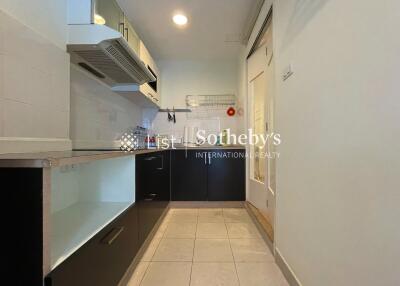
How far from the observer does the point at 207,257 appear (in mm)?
1885

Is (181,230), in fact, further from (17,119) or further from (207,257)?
(17,119)

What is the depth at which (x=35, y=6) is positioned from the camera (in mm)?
1356

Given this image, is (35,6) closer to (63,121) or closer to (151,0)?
(63,121)

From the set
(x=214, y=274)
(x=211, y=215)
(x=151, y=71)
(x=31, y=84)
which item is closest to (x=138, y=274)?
(x=214, y=274)

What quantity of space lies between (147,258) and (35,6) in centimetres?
189

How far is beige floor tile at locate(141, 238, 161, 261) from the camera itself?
189 cm

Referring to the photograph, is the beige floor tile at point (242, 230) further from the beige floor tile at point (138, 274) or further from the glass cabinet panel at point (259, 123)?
the beige floor tile at point (138, 274)

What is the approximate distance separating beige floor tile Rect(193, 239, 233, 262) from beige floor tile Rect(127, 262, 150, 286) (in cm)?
39

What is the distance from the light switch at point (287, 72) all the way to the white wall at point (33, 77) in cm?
152

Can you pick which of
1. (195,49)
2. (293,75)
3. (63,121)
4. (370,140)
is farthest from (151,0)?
(370,140)

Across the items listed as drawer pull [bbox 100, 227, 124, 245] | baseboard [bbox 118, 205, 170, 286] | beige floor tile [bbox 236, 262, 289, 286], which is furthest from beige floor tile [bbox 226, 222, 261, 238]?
drawer pull [bbox 100, 227, 124, 245]

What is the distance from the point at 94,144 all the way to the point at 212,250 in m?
1.48

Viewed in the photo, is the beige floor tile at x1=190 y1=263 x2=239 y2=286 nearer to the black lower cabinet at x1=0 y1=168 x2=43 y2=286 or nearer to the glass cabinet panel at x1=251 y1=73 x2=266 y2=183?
the black lower cabinet at x1=0 y1=168 x2=43 y2=286

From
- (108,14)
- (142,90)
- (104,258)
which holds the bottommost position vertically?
(104,258)
